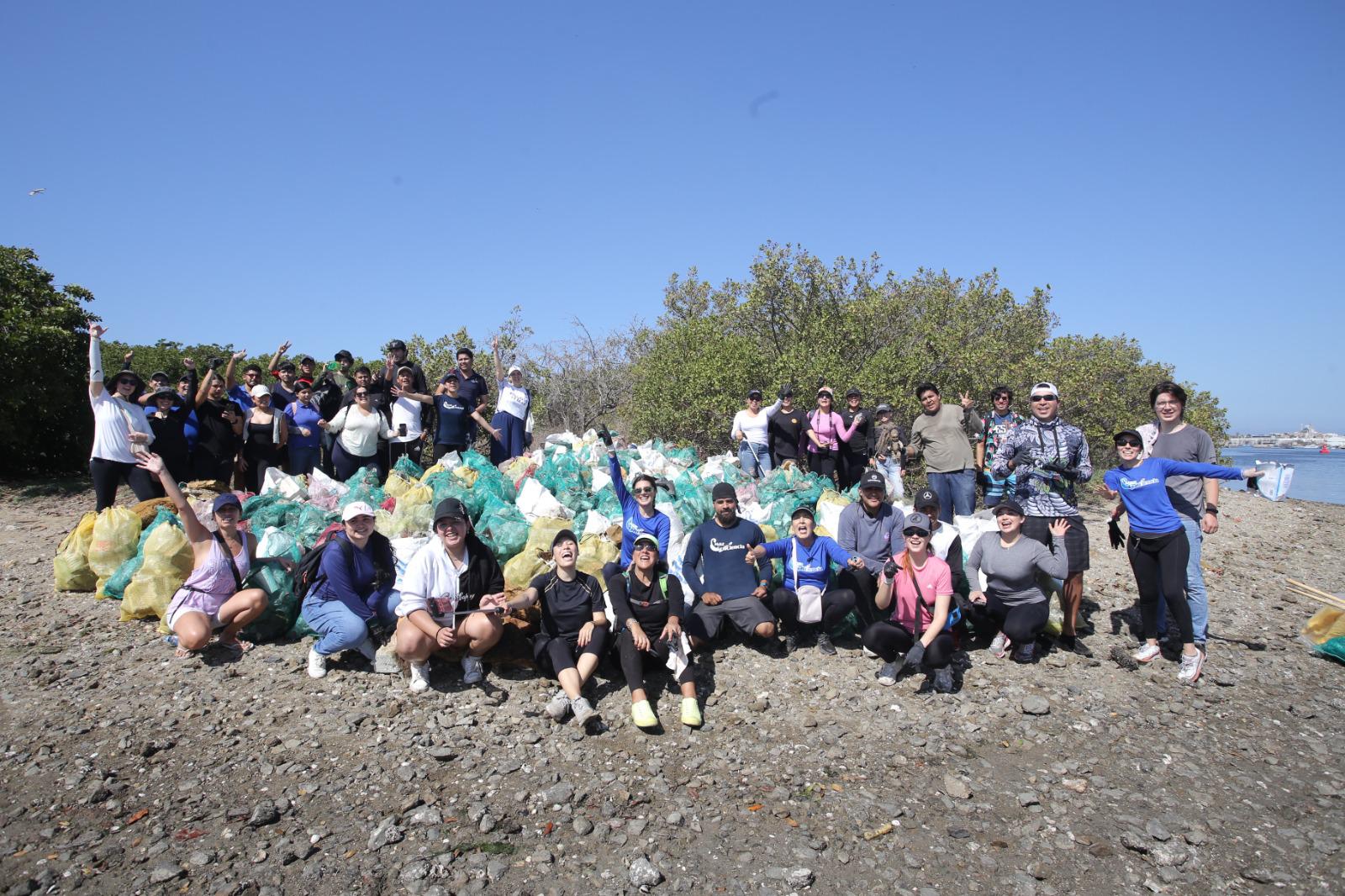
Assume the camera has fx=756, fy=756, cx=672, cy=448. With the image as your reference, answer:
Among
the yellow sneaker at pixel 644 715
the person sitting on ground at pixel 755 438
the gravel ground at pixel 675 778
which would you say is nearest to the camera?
the gravel ground at pixel 675 778

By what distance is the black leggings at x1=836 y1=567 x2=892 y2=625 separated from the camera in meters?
4.71

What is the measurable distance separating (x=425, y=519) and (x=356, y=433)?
5.86ft

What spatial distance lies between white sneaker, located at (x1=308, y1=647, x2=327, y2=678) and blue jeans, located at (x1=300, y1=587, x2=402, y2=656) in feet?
0.10

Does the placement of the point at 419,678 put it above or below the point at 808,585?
below

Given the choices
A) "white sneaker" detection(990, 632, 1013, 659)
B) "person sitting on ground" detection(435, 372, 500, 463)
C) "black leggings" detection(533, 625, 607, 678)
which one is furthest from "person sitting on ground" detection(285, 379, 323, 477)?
"white sneaker" detection(990, 632, 1013, 659)

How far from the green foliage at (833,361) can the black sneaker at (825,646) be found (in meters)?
5.91

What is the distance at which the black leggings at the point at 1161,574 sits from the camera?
14.4 feet

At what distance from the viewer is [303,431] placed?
6977mm

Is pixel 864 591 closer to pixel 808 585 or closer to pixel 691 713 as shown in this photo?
pixel 808 585

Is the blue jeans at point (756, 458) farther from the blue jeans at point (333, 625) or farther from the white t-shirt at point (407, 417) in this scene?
the blue jeans at point (333, 625)


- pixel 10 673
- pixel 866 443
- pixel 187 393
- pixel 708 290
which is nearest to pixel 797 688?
pixel 866 443

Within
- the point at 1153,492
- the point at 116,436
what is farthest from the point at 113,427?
the point at 1153,492

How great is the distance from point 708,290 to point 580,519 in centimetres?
1479

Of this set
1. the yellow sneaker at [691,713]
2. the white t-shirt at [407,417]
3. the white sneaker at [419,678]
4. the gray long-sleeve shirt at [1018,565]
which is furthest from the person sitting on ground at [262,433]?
the gray long-sleeve shirt at [1018,565]
